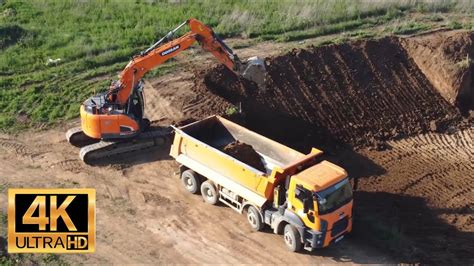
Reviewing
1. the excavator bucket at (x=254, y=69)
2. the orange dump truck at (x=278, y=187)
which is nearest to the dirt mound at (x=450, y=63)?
the excavator bucket at (x=254, y=69)

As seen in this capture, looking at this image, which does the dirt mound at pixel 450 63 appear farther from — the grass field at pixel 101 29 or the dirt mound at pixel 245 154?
the dirt mound at pixel 245 154

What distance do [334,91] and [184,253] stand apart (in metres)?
9.86

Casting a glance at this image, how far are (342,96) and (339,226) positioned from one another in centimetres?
848

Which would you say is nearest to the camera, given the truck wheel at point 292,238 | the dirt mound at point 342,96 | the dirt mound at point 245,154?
the truck wheel at point 292,238

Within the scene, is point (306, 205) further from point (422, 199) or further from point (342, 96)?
point (342, 96)

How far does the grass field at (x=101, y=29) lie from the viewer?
78.0 ft

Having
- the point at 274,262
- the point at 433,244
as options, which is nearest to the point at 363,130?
the point at 433,244

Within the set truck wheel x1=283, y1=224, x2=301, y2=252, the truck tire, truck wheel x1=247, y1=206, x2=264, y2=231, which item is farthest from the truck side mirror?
Answer: the truck tire

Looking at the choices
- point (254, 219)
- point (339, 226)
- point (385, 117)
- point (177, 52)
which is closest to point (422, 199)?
point (339, 226)

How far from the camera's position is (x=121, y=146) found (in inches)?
797

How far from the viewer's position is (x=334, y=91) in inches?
922

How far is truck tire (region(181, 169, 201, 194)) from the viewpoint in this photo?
18266 mm

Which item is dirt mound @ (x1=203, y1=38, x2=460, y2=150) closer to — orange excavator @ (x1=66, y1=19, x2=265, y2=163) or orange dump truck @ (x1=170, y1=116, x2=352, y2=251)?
orange excavator @ (x1=66, y1=19, x2=265, y2=163)

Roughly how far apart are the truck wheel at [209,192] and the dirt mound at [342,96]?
432 centimetres
